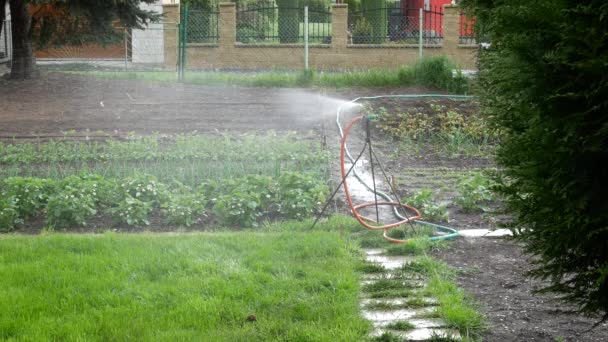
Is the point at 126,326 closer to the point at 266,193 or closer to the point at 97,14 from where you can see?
the point at 266,193

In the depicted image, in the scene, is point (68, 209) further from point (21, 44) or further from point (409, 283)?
point (21, 44)

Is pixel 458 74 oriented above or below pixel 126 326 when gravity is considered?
above

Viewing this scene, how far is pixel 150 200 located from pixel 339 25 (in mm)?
16129

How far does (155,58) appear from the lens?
2309 centimetres

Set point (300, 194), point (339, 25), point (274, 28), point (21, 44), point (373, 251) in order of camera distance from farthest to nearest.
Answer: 1. point (274, 28)
2. point (339, 25)
3. point (21, 44)
4. point (300, 194)
5. point (373, 251)

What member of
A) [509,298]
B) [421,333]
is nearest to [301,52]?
[509,298]

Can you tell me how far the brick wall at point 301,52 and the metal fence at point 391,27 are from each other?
0.55 metres

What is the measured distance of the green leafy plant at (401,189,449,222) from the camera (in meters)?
7.12

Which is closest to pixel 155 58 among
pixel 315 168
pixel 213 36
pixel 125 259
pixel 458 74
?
pixel 213 36

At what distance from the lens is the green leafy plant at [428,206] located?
23.4ft

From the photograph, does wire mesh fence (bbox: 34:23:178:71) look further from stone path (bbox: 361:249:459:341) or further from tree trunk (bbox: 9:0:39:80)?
stone path (bbox: 361:249:459:341)

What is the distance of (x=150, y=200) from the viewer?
7.22 metres

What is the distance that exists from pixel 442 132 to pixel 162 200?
5.25 m

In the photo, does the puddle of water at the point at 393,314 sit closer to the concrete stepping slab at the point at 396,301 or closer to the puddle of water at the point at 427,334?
the concrete stepping slab at the point at 396,301
